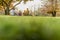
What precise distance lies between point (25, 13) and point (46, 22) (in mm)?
640

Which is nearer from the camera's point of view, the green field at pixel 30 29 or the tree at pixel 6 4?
the green field at pixel 30 29

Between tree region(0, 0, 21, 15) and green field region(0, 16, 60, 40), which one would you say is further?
tree region(0, 0, 21, 15)

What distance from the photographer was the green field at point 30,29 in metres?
0.79

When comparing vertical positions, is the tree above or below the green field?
above

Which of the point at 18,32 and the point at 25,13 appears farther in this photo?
the point at 25,13

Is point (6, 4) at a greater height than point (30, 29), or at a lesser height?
greater

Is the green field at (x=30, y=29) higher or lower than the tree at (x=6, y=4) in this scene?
lower

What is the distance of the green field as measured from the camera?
2.59 feet

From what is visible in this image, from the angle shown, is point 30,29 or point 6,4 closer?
point 30,29

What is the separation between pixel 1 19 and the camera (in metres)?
0.84

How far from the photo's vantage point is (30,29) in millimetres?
801

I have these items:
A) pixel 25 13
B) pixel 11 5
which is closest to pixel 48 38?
pixel 25 13

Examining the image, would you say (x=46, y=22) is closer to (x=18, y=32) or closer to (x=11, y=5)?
(x=18, y=32)

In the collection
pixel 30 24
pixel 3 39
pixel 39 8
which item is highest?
pixel 39 8
